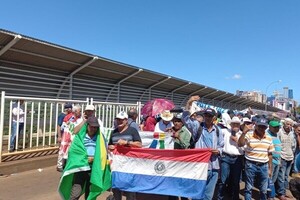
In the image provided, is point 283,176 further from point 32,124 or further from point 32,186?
point 32,124

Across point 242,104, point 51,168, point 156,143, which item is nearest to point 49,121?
point 51,168

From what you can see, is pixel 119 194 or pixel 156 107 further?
pixel 156 107

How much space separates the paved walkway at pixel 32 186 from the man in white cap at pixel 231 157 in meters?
1.40

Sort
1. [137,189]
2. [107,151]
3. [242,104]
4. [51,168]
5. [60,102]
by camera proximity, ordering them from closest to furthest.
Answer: [107,151], [137,189], [51,168], [60,102], [242,104]

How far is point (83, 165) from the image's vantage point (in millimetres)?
5301

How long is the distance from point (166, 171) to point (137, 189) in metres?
0.60

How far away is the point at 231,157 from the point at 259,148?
0.72 m

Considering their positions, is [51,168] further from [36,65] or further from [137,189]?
[36,65]

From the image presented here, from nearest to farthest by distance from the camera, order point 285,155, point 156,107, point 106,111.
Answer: point 285,155 → point 156,107 → point 106,111

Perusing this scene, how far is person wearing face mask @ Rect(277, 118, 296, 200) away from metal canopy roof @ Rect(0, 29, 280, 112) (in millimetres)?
8366

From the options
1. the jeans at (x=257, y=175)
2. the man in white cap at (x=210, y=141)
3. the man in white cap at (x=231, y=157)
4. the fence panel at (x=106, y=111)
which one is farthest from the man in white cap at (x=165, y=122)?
the fence panel at (x=106, y=111)

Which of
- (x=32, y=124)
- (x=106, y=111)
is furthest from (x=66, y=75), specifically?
(x=32, y=124)

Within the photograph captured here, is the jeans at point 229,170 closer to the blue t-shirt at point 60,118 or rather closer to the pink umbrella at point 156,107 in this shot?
the blue t-shirt at point 60,118

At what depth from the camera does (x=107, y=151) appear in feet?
18.7
